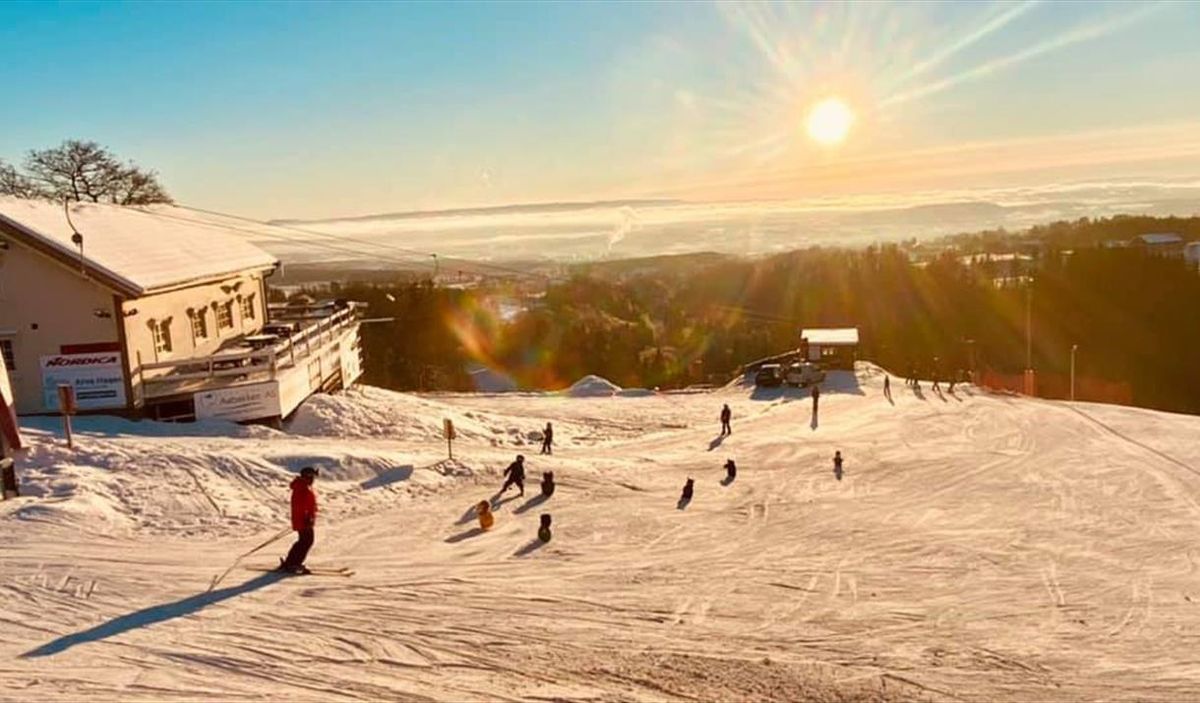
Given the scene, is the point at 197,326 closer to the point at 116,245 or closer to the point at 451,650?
the point at 116,245

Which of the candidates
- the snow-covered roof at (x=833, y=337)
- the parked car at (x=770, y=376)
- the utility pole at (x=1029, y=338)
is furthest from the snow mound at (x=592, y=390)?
the utility pole at (x=1029, y=338)

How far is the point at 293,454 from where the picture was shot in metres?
18.0

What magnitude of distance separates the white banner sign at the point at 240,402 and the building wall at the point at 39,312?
98.6 inches

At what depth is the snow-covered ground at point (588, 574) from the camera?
945cm

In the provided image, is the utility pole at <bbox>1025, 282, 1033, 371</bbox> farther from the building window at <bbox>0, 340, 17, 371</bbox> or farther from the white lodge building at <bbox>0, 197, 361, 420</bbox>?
the building window at <bbox>0, 340, 17, 371</bbox>

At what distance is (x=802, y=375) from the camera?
142 ft

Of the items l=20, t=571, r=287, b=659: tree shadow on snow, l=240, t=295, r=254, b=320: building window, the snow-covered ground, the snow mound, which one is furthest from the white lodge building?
the snow mound

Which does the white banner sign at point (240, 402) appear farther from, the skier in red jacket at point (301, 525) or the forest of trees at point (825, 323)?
the forest of trees at point (825, 323)

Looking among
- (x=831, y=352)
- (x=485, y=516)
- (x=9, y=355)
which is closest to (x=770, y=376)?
(x=831, y=352)

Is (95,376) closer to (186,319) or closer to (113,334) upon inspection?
(113,334)

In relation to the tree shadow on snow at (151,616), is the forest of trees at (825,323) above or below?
below

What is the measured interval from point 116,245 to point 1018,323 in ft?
335

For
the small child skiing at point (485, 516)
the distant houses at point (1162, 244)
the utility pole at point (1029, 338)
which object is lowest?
the utility pole at point (1029, 338)

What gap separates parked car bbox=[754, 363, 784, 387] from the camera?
43406 millimetres
